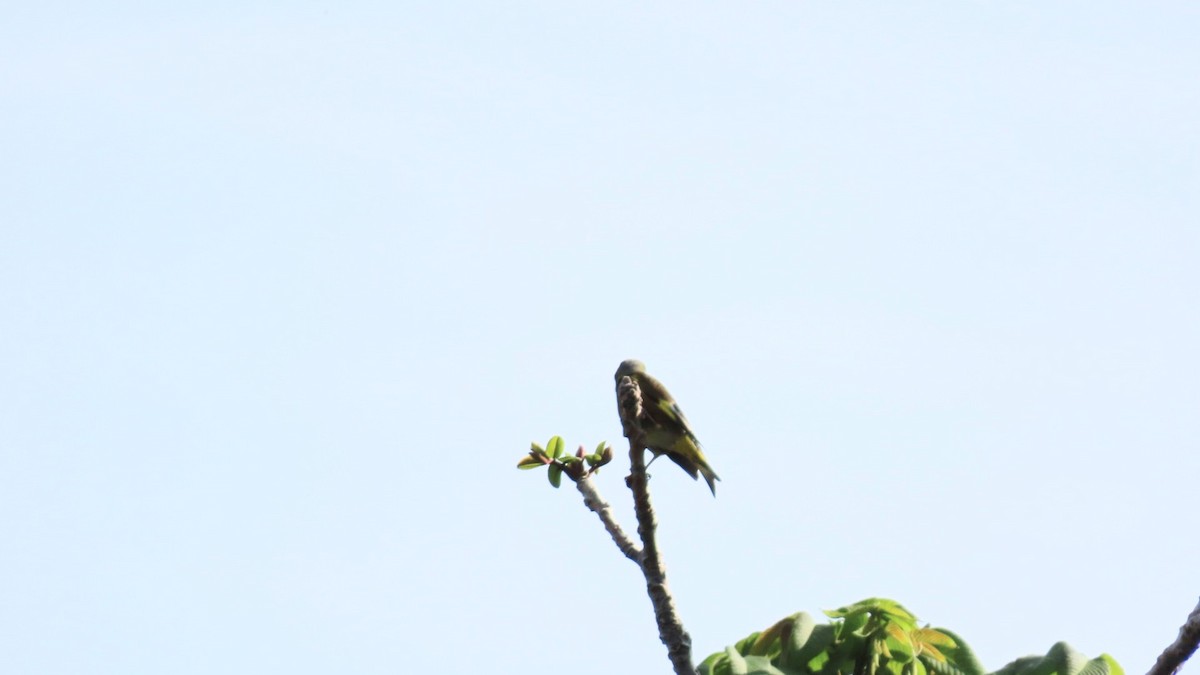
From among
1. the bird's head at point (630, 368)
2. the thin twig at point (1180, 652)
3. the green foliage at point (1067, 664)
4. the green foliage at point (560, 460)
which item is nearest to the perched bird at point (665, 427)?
the bird's head at point (630, 368)

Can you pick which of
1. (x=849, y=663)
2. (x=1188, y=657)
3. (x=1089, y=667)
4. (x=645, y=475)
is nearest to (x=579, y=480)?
(x=645, y=475)

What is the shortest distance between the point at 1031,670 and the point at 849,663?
80cm

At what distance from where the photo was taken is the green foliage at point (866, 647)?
5.96 m

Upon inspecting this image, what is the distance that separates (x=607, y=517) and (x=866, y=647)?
4.36 feet

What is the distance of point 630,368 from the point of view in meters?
8.66

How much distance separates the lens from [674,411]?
7.94 m

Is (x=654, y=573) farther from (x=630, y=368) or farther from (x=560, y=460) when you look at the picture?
(x=630, y=368)

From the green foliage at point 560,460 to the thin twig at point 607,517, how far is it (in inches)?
2.2

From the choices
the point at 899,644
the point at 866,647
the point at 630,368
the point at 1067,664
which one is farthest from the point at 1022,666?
the point at 630,368

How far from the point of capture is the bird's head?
8461mm

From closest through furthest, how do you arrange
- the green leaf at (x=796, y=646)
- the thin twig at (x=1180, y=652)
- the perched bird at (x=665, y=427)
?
1. the thin twig at (x=1180, y=652)
2. the green leaf at (x=796, y=646)
3. the perched bird at (x=665, y=427)

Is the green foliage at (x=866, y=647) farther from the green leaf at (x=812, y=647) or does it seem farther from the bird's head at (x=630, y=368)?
the bird's head at (x=630, y=368)

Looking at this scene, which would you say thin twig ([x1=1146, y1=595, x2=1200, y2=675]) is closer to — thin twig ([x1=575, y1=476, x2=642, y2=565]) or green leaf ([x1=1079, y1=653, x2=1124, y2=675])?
green leaf ([x1=1079, y1=653, x2=1124, y2=675])

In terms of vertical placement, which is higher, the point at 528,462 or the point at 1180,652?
the point at 528,462
